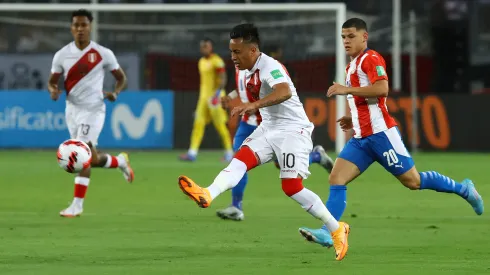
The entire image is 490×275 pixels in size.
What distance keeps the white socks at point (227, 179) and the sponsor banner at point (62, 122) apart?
633 inches

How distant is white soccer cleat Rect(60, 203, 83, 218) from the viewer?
40.1 feet

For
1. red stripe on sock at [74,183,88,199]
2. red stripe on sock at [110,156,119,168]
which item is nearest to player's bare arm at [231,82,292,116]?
red stripe on sock at [74,183,88,199]

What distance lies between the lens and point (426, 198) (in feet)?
47.5

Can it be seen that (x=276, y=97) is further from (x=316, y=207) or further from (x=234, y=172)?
(x=316, y=207)

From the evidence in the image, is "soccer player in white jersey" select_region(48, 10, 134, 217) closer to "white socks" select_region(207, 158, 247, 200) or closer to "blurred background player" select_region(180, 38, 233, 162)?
"white socks" select_region(207, 158, 247, 200)

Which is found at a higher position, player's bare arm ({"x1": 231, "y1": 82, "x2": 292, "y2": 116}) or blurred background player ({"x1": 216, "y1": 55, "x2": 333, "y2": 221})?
player's bare arm ({"x1": 231, "y1": 82, "x2": 292, "y2": 116})

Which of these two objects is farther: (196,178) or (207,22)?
(207,22)

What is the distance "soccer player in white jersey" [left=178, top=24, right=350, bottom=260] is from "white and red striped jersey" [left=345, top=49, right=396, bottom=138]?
506 mm

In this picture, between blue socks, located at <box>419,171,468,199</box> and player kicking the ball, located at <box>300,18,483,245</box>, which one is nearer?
player kicking the ball, located at <box>300,18,483,245</box>

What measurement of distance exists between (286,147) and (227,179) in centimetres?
64


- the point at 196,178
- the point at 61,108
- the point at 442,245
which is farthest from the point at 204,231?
the point at 61,108

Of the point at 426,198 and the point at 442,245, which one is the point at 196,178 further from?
the point at 442,245

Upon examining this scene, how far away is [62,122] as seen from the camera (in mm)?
25156

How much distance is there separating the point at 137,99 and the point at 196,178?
8.18 metres
